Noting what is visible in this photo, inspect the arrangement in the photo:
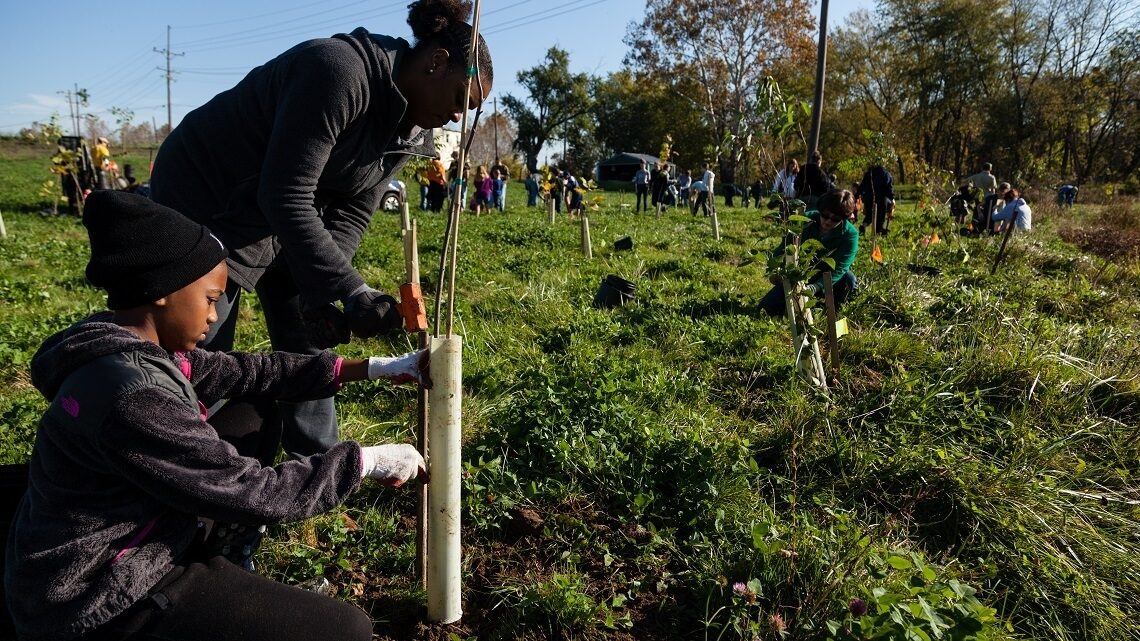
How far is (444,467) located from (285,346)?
1.00 meters

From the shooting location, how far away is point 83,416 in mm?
1300

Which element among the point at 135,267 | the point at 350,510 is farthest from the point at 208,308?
the point at 350,510

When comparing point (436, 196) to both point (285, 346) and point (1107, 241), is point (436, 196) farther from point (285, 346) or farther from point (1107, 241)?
point (285, 346)

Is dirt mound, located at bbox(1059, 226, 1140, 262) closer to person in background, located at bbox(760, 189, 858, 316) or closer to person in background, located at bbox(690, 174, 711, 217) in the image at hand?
person in background, located at bbox(760, 189, 858, 316)

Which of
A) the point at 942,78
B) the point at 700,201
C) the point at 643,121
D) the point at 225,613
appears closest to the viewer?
the point at 225,613

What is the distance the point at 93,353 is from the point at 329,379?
2.36ft

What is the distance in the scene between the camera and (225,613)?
144 centimetres

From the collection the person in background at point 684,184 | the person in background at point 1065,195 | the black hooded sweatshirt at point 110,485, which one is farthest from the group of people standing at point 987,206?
the person in background at point 1065,195

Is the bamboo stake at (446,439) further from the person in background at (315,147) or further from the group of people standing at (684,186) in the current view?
the group of people standing at (684,186)

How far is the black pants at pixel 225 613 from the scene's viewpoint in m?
1.39

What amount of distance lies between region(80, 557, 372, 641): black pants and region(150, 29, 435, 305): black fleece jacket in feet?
2.48

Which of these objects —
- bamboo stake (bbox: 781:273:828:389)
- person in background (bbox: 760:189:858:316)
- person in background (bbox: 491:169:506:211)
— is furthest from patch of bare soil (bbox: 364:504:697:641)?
person in background (bbox: 491:169:506:211)

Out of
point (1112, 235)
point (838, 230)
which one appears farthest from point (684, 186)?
point (838, 230)

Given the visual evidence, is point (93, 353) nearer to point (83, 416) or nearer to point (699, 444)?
point (83, 416)
